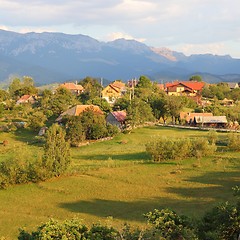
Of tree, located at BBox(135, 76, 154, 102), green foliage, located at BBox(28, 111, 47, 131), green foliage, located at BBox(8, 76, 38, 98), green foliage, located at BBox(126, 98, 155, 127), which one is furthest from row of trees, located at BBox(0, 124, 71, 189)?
green foliage, located at BBox(8, 76, 38, 98)

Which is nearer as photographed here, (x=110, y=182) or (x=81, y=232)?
(x=81, y=232)

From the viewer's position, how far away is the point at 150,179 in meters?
35.6

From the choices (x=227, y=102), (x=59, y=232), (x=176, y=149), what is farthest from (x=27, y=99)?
(x=59, y=232)

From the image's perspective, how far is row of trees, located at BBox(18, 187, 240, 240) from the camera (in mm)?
14180

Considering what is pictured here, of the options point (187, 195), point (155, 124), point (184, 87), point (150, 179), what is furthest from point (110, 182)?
point (184, 87)

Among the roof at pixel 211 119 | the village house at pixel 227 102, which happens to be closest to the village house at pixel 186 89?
the village house at pixel 227 102

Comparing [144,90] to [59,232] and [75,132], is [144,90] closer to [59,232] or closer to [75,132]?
[75,132]

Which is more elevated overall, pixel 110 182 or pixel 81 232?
pixel 81 232

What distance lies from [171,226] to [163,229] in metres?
0.34

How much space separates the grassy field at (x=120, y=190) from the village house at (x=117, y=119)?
661 inches

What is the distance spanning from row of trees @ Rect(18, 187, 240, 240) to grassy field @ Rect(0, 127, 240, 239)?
6.75m

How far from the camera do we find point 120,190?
3278 cm

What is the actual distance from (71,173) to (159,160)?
990 cm

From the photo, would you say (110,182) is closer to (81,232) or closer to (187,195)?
(187,195)
